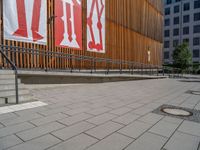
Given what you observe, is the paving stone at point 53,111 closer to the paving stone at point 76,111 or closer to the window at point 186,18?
the paving stone at point 76,111

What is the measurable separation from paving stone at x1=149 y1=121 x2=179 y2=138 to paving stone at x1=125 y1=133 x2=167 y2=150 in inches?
7.8

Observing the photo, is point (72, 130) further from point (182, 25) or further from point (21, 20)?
point (182, 25)

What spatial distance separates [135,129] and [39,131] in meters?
1.92

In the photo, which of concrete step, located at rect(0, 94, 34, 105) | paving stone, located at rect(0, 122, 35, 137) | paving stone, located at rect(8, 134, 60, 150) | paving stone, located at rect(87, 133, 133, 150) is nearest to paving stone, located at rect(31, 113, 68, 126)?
paving stone, located at rect(0, 122, 35, 137)

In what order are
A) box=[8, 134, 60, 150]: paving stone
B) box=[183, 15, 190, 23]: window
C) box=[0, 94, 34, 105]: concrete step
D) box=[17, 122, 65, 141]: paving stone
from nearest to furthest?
box=[8, 134, 60, 150]: paving stone < box=[17, 122, 65, 141]: paving stone < box=[0, 94, 34, 105]: concrete step < box=[183, 15, 190, 23]: window

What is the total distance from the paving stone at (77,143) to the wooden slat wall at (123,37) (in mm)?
5429

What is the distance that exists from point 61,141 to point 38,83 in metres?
5.18

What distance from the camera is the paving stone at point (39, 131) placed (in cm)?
283

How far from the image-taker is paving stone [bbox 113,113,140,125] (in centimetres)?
366

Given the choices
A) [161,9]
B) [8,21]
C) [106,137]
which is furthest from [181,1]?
[106,137]

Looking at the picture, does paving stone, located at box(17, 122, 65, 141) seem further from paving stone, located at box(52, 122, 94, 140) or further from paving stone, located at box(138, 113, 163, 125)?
paving stone, located at box(138, 113, 163, 125)

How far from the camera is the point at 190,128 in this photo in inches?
132

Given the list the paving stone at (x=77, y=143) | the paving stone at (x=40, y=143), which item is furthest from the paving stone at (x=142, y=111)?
the paving stone at (x=40, y=143)

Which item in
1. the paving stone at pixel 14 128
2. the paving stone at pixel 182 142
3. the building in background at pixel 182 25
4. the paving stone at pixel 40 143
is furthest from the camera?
the building in background at pixel 182 25
